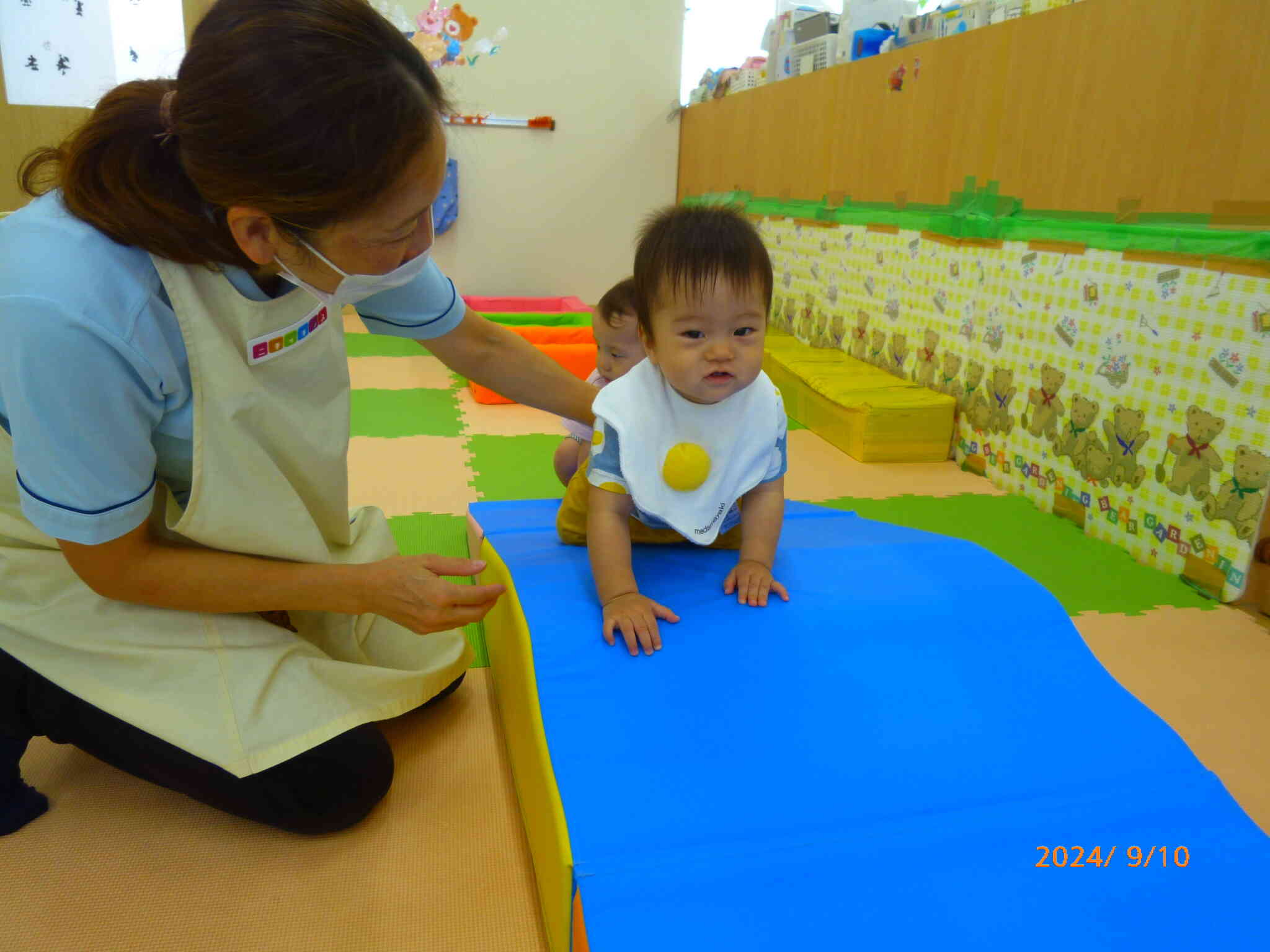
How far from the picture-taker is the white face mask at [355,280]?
88cm

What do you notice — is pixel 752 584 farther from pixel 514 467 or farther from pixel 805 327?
pixel 805 327

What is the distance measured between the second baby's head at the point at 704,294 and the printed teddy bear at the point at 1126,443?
115cm

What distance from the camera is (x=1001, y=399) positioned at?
2291 mm

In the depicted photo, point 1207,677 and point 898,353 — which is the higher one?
point 898,353

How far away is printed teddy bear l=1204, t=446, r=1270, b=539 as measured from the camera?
1.58m

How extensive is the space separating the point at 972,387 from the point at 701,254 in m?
1.62

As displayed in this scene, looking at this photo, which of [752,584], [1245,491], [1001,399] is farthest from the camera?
[1001,399]

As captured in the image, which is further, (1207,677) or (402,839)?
(1207,677)

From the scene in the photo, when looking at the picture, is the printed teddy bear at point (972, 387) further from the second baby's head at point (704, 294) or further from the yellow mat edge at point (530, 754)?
the yellow mat edge at point (530, 754)

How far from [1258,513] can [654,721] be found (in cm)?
133

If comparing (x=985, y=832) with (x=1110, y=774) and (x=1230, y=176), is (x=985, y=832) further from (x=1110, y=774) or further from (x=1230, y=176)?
(x=1230, y=176)

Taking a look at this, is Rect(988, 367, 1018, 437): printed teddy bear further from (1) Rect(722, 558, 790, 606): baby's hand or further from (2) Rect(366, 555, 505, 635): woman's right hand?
(2) Rect(366, 555, 505, 635): woman's right hand

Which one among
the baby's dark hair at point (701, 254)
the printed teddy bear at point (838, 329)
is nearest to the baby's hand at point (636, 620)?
the baby's dark hair at point (701, 254)

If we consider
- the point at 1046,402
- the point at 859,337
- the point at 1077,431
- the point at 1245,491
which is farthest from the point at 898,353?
the point at 1245,491
